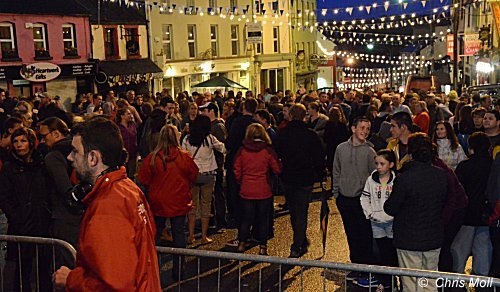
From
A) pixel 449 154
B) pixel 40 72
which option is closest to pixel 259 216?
pixel 449 154

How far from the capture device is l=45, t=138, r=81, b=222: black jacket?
6.30 meters

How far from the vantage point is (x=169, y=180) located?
8.05 meters

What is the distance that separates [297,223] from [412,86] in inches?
860

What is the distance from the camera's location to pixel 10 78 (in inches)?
974

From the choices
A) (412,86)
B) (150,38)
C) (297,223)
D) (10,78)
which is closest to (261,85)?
(150,38)

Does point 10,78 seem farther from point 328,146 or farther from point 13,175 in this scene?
point 13,175

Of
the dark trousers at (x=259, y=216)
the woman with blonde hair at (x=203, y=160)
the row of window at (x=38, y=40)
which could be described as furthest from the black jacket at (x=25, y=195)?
the row of window at (x=38, y=40)

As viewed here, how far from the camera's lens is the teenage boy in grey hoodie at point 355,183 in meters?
7.63

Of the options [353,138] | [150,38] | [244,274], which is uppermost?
[150,38]

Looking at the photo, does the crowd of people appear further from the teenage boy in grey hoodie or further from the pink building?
the pink building

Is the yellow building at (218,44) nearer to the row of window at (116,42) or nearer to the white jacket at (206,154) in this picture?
the row of window at (116,42)

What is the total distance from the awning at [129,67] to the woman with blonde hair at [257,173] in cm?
2110

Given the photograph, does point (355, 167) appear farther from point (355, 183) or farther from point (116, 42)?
point (116, 42)

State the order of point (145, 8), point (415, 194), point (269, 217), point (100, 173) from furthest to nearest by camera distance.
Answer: point (145, 8)
point (269, 217)
point (415, 194)
point (100, 173)
